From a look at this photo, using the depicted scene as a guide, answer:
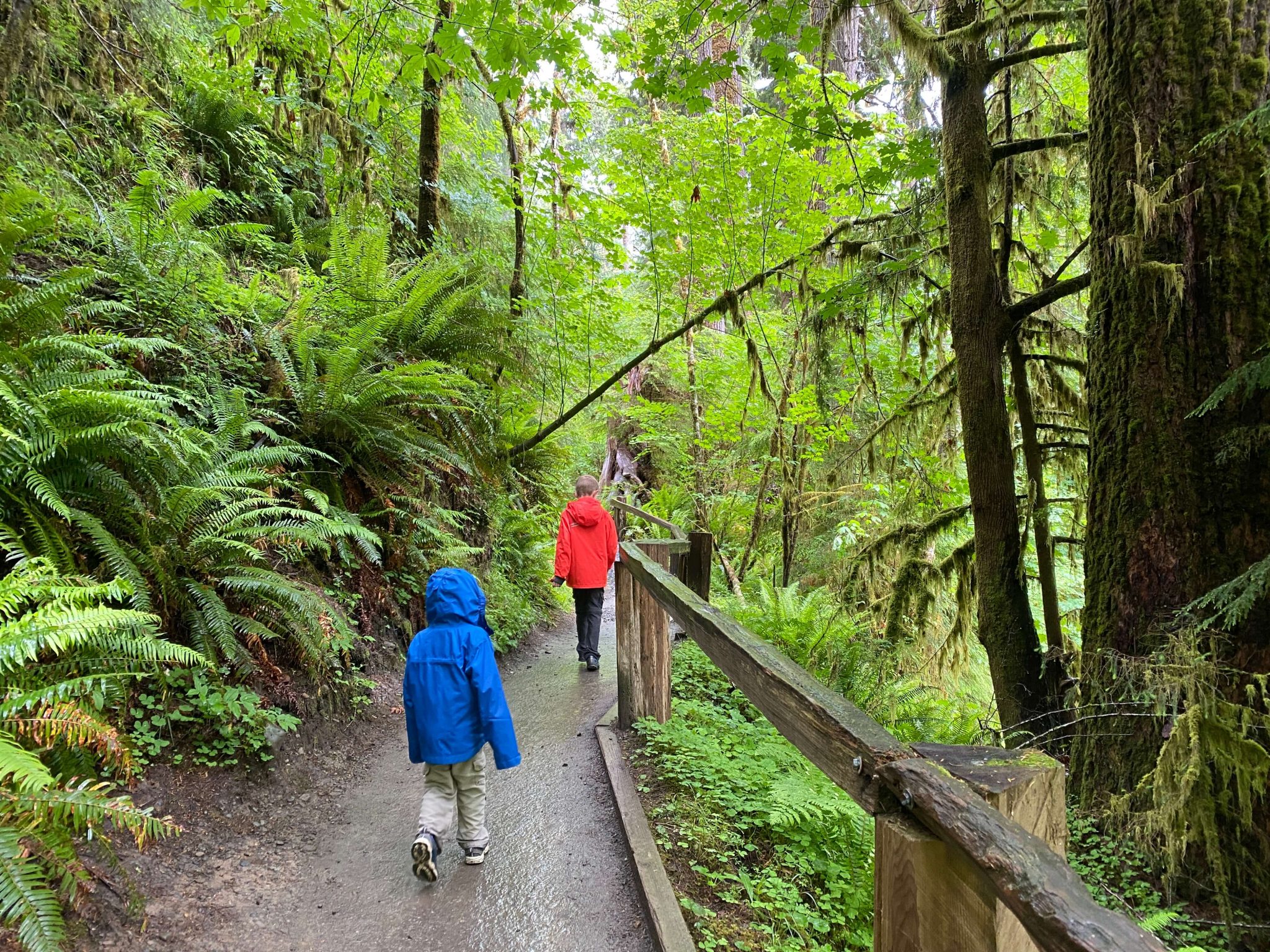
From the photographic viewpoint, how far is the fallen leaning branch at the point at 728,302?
5.98 metres

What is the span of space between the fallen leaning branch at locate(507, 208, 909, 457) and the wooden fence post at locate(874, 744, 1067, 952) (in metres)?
5.02

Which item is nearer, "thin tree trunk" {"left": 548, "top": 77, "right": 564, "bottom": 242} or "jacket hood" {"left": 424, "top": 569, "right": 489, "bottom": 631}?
"jacket hood" {"left": 424, "top": 569, "right": 489, "bottom": 631}

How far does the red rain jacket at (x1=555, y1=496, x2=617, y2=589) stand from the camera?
21.5ft

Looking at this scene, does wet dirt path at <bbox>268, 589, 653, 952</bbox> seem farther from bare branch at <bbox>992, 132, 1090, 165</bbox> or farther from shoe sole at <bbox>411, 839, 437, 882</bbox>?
→ bare branch at <bbox>992, 132, 1090, 165</bbox>

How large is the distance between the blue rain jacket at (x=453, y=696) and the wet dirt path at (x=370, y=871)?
0.62 m

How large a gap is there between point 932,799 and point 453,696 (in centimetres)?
261

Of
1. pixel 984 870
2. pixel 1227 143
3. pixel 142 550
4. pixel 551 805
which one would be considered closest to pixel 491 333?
pixel 142 550

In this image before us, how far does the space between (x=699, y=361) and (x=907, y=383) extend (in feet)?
15.1

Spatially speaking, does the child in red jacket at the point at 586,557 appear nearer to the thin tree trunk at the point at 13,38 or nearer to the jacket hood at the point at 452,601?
the jacket hood at the point at 452,601

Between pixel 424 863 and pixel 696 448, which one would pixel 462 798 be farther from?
pixel 696 448

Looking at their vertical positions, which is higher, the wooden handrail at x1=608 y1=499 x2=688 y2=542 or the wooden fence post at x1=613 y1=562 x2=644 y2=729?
the wooden handrail at x1=608 y1=499 x2=688 y2=542

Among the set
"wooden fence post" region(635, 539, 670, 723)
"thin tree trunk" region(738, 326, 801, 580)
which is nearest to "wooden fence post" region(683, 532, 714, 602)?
"thin tree trunk" region(738, 326, 801, 580)

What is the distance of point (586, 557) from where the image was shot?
6590mm

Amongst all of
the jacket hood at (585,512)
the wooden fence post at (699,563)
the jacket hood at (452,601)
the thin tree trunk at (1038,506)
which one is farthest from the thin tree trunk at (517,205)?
the thin tree trunk at (1038,506)
